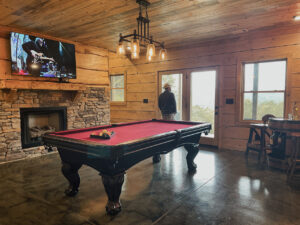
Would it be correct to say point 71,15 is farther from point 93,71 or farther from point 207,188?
point 207,188

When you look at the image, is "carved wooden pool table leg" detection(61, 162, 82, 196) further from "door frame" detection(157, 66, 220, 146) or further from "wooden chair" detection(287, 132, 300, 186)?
"door frame" detection(157, 66, 220, 146)

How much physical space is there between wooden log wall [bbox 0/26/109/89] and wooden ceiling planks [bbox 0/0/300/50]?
34cm

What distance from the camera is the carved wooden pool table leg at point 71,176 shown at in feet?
7.94

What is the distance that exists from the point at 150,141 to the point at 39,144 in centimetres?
310

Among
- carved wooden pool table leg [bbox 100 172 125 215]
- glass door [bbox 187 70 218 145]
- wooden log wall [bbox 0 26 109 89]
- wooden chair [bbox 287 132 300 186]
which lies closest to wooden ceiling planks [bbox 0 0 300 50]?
wooden log wall [bbox 0 26 109 89]

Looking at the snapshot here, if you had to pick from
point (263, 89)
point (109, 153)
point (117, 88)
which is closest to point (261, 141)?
point (263, 89)

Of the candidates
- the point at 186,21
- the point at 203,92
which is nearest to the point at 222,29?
the point at 186,21

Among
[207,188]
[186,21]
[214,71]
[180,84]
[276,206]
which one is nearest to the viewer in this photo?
[276,206]

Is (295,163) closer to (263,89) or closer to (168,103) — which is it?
(263,89)

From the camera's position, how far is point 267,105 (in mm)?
4211

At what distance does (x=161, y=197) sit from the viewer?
243 cm

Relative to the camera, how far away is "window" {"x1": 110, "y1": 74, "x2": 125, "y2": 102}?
6.50 meters

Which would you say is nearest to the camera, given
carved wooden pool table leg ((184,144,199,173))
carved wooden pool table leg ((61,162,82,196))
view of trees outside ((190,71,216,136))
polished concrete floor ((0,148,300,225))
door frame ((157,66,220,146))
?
polished concrete floor ((0,148,300,225))

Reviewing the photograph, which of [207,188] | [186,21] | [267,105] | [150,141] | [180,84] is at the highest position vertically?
[186,21]
